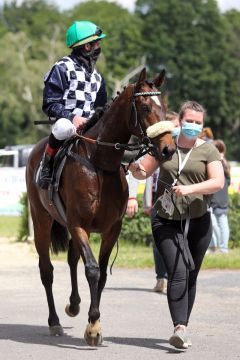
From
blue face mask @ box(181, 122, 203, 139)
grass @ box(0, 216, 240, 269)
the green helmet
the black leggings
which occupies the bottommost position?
grass @ box(0, 216, 240, 269)

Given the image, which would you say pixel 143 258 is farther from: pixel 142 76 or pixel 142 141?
pixel 142 76

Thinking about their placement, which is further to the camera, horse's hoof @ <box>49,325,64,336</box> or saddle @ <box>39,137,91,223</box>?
horse's hoof @ <box>49,325,64,336</box>

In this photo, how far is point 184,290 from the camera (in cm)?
766

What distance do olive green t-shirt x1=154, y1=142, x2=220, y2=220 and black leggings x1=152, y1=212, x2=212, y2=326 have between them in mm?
96

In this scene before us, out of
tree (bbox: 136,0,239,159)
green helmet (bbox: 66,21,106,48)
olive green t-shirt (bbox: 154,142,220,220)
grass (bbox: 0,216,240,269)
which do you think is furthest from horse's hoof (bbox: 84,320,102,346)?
tree (bbox: 136,0,239,159)

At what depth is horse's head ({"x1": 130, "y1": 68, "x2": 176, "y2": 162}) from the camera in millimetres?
7320

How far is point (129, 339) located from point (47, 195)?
1.49m

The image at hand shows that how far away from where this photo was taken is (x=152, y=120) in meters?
7.50

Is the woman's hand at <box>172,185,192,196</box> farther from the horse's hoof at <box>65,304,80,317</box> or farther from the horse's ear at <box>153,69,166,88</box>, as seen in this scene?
the horse's hoof at <box>65,304,80,317</box>

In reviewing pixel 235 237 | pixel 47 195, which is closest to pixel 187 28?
pixel 235 237

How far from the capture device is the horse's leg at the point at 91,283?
7816 mm

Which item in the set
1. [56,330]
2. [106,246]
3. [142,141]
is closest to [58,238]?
[106,246]

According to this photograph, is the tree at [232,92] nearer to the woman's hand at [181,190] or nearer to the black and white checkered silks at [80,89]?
the black and white checkered silks at [80,89]

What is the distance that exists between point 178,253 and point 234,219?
9334 millimetres
